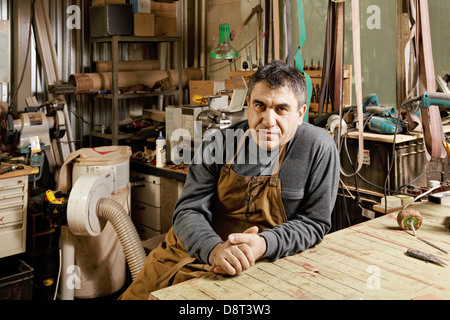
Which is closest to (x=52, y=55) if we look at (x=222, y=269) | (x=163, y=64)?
(x=163, y=64)

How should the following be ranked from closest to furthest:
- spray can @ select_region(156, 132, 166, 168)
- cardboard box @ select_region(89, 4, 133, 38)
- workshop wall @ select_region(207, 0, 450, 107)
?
1. workshop wall @ select_region(207, 0, 450, 107)
2. spray can @ select_region(156, 132, 166, 168)
3. cardboard box @ select_region(89, 4, 133, 38)

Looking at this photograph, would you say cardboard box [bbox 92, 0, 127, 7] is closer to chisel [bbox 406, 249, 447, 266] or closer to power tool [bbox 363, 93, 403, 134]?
power tool [bbox 363, 93, 403, 134]

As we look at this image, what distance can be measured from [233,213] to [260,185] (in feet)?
0.65

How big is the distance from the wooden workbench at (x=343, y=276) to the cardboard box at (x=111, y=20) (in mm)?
2994

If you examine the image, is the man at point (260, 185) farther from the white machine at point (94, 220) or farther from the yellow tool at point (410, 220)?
the white machine at point (94, 220)

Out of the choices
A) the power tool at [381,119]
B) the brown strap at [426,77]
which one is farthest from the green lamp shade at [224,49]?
the brown strap at [426,77]

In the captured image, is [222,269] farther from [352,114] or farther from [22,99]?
[22,99]

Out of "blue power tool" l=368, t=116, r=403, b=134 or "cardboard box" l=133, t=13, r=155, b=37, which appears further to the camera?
"cardboard box" l=133, t=13, r=155, b=37

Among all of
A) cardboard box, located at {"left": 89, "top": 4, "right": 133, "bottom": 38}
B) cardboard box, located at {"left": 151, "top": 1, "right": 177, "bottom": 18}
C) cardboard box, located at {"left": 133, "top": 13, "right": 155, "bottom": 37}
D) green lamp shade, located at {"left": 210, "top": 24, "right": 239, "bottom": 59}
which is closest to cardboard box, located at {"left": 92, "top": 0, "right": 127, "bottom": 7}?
cardboard box, located at {"left": 89, "top": 4, "right": 133, "bottom": 38}

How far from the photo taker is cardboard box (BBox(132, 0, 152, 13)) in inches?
168

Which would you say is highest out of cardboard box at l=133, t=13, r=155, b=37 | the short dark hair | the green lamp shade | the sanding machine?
cardboard box at l=133, t=13, r=155, b=37

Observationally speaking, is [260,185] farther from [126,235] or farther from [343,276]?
[126,235]

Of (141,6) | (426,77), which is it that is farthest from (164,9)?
(426,77)

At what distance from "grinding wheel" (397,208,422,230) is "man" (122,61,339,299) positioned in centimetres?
28
